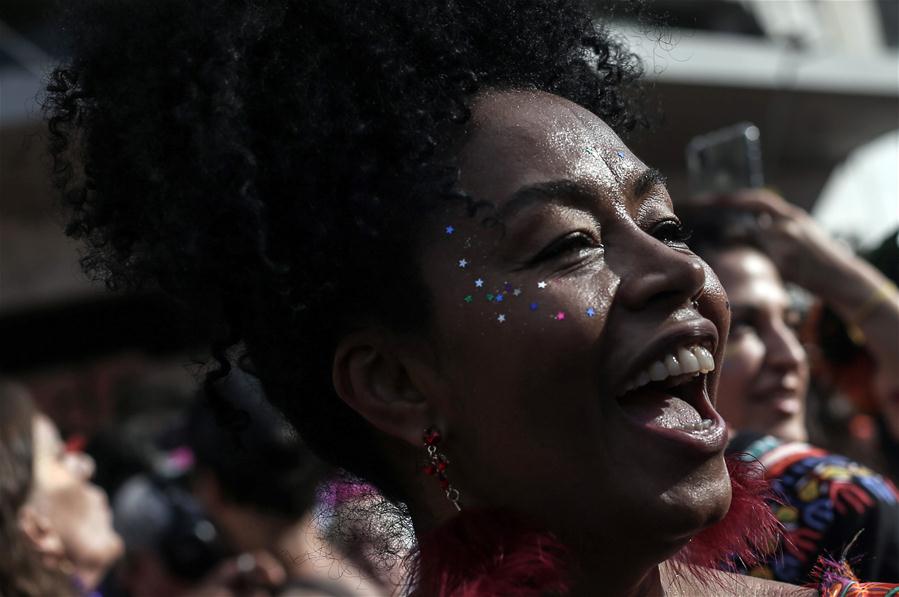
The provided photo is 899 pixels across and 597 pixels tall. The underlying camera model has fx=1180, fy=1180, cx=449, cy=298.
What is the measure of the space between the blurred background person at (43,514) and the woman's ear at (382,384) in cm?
180

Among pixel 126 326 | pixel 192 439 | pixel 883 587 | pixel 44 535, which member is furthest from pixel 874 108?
pixel 883 587

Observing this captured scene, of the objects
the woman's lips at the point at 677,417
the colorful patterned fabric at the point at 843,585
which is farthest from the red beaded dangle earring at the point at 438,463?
the colorful patterned fabric at the point at 843,585

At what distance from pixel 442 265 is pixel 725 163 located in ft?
6.90

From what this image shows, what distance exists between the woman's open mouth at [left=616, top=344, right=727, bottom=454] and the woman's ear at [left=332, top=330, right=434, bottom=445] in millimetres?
326

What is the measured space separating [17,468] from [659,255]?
246cm

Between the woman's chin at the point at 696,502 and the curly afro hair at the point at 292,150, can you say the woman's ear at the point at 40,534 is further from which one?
the woman's chin at the point at 696,502

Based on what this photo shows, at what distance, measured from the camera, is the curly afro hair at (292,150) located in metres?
1.79

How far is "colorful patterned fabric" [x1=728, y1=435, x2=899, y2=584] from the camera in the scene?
247cm

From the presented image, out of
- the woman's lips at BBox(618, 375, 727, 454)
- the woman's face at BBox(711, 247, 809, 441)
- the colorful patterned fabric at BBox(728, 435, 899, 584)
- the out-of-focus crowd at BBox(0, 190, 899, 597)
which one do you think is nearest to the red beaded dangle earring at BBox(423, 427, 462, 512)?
the woman's lips at BBox(618, 375, 727, 454)

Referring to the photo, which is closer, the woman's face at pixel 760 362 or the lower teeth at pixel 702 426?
the lower teeth at pixel 702 426

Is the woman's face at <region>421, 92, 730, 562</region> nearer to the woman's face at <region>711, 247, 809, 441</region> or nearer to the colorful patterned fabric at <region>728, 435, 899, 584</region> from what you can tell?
the colorful patterned fabric at <region>728, 435, 899, 584</region>

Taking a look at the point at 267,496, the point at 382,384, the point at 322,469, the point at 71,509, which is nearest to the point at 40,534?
the point at 71,509

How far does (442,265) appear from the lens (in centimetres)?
176

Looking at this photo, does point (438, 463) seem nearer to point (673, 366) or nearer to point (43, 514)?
point (673, 366)
